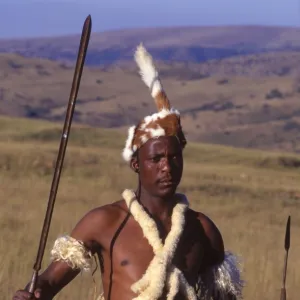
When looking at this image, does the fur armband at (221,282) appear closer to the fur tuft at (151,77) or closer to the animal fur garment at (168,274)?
the animal fur garment at (168,274)

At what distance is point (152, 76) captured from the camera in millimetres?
4188

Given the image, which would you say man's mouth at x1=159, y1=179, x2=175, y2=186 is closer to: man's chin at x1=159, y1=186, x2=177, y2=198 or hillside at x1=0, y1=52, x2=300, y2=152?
man's chin at x1=159, y1=186, x2=177, y2=198

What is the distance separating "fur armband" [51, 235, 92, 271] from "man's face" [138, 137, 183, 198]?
0.32 m

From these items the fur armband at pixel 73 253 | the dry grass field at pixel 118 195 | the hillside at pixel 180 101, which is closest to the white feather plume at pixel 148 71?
the fur armband at pixel 73 253

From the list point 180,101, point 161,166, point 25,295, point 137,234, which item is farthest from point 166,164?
point 180,101

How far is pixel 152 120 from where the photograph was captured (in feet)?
13.6

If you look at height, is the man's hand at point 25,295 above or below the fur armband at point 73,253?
below

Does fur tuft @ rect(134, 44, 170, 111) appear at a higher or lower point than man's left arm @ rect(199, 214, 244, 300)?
higher

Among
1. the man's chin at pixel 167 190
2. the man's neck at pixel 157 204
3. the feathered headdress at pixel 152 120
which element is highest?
the feathered headdress at pixel 152 120

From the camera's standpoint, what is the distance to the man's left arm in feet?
13.7

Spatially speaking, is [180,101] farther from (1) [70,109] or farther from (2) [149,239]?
(1) [70,109]

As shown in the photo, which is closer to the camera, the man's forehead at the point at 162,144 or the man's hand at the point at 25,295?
the man's hand at the point at 25,295

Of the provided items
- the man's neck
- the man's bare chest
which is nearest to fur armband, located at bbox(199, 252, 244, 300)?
the man's bare chest

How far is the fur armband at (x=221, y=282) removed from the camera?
417 centimetres
